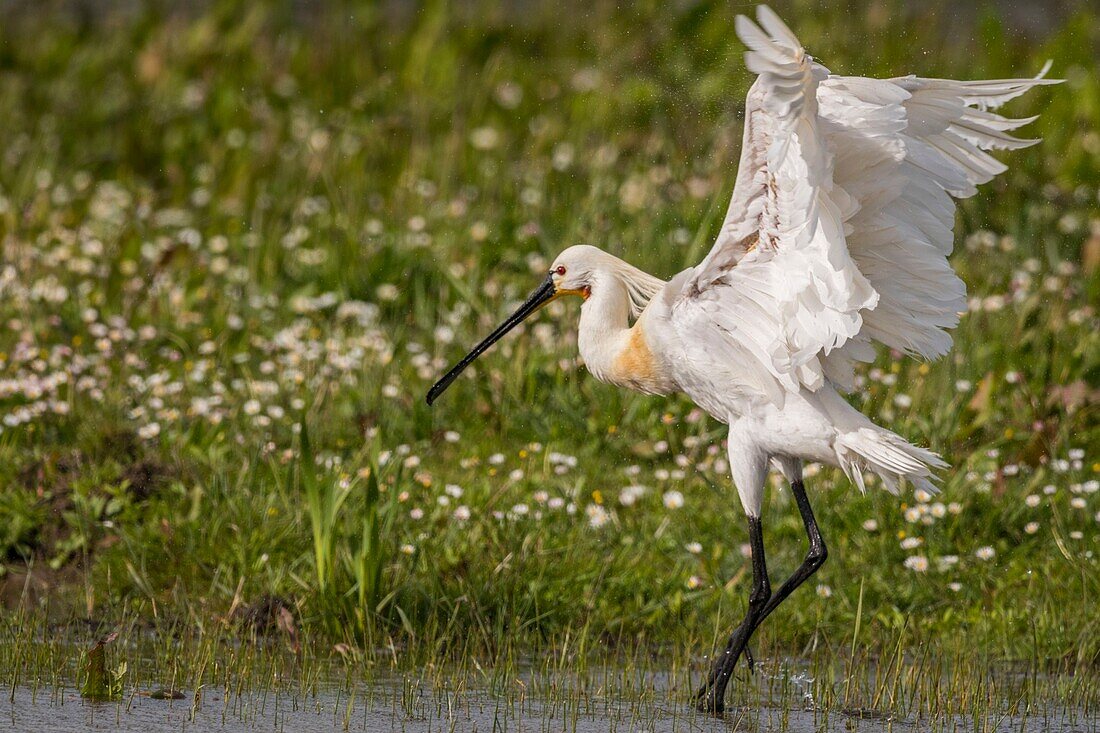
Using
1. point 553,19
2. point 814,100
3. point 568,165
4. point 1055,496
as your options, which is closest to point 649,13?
point 553,19

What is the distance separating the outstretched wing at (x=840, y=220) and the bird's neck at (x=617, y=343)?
209 mm

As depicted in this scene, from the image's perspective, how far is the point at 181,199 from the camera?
10.6 meters

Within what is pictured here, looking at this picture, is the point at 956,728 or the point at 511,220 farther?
the point at 511,220

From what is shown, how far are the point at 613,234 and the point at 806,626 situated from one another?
3.30 metres

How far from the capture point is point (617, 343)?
5984 mm

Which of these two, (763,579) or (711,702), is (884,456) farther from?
(711,702)

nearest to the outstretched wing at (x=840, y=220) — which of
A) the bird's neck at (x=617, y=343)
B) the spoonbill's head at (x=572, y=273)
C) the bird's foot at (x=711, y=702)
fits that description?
the bird's neck at (x=617, y=343)

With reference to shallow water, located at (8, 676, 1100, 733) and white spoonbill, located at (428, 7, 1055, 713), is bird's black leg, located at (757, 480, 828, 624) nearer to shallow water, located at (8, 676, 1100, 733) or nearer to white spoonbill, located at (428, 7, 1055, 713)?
white spoonbill, located at (428, 7, 1055, 713)

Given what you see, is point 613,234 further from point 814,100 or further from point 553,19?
point 553,19

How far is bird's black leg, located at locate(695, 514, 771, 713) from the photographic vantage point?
5359 millimetres

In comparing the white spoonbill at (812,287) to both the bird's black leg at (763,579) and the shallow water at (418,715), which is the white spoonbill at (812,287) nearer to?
the bird's black leg at (763,579)

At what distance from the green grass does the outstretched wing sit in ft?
3.39

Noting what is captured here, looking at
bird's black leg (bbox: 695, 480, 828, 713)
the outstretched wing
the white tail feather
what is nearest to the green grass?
bird's black leg (bbox: 695, 480, 828, 713)

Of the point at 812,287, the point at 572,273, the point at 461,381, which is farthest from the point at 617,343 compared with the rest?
the point at 461,381
